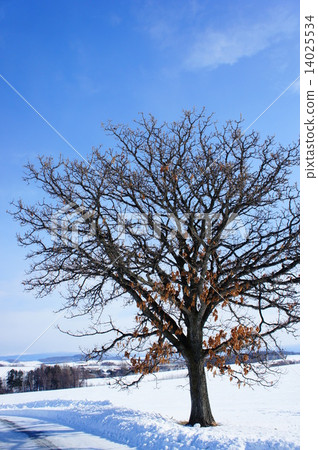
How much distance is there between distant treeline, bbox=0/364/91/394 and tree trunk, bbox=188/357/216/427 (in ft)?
152

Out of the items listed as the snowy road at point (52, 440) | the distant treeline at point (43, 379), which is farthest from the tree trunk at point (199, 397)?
the distant treeline at point (43, 379)

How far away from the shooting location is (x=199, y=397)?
11961 mm

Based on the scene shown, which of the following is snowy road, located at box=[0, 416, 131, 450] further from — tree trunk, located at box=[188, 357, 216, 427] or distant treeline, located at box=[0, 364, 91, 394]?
distant treeline, located at box=[0, 364, 91, 394]

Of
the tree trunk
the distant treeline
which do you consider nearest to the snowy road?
the tree trunk

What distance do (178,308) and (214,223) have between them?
311 cm

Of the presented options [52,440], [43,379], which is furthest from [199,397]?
[43,379]

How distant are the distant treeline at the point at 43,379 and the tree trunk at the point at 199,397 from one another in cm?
4627

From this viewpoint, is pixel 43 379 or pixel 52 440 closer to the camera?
pixel 52 440

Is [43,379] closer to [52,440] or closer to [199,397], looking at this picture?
[199,397]

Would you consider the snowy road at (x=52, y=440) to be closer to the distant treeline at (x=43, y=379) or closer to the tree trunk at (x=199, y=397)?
the tree trunk at (x=199, y=397)

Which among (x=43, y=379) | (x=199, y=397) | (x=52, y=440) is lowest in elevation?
(x=43, y=379)

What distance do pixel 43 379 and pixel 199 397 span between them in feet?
172
